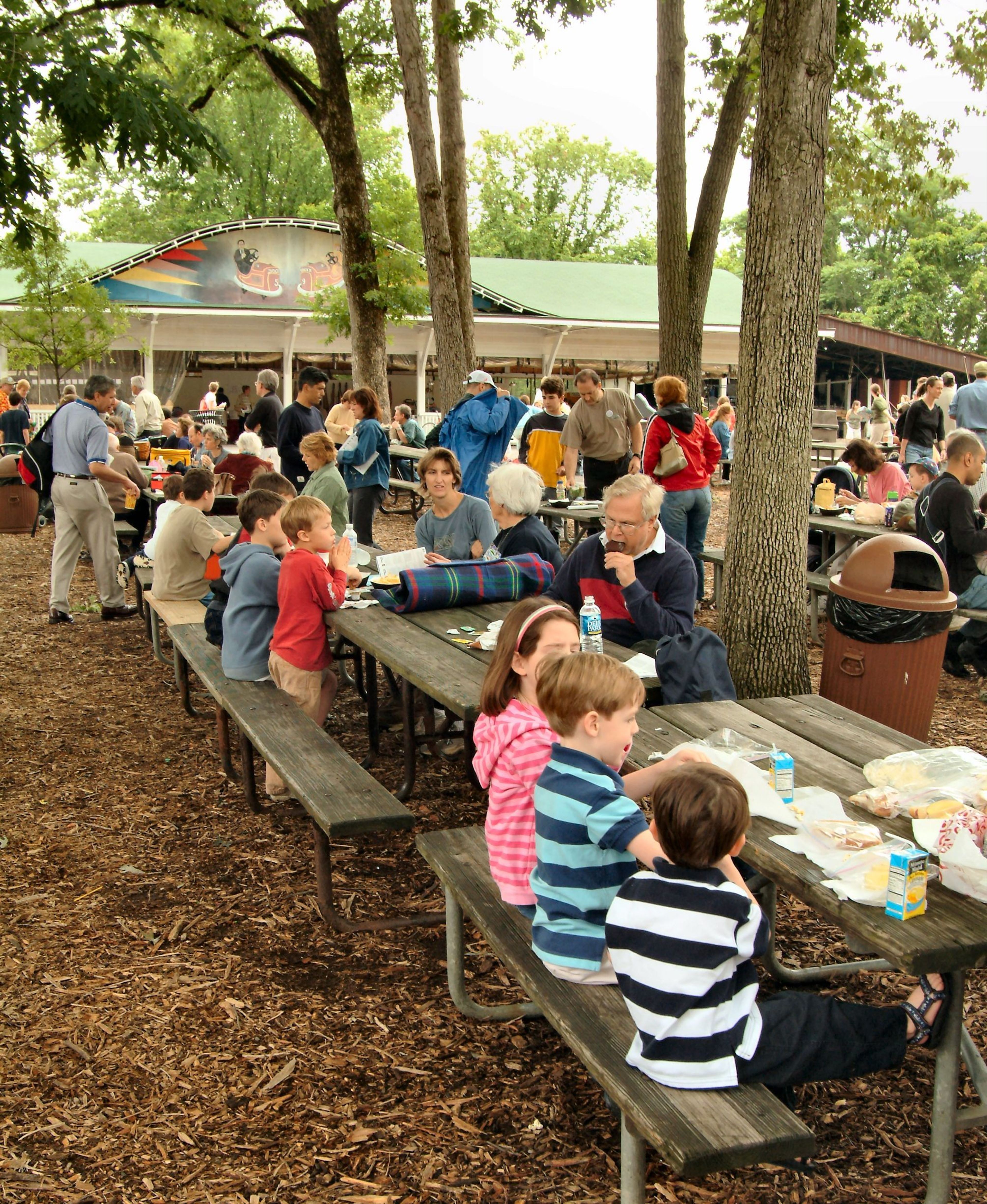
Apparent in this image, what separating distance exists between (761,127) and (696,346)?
582cm

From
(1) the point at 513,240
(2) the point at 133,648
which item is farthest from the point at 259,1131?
(1) the point at 513,240

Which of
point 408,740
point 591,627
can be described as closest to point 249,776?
point 408,740

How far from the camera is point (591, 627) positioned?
4168mm

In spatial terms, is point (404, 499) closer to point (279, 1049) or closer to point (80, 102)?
point (80, 102)

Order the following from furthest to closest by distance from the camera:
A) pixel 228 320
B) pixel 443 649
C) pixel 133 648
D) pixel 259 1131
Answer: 1. pixel 228 320
2. pixel 133 648
3. pixel 443 649
4. pixel 259 1131

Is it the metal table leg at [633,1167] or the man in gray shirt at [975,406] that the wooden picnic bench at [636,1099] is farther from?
the man in gray shirt at [975,406]

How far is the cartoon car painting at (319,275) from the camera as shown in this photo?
24.7 metres

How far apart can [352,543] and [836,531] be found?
12.2 ft

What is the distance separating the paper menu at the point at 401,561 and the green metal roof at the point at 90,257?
1735cm

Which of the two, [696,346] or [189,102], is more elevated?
[189,102]

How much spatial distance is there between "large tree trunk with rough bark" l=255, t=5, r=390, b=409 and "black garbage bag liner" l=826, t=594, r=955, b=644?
9.97m

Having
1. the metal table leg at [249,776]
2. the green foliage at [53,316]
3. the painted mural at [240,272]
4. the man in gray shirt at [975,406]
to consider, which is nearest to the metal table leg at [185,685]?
the metal table leg at [249,776]

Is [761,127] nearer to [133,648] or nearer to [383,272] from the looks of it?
[133,648]

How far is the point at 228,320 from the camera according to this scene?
80.9 feet
